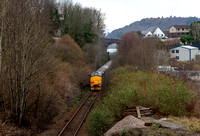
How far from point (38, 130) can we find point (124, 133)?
6192mm

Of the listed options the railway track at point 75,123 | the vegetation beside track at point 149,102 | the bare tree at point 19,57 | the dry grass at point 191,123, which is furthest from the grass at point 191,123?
the bare tree at point 19,57

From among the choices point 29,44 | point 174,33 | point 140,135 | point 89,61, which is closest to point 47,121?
point 29,44

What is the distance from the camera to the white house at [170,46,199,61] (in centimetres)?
5506

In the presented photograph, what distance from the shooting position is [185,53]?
55.7 meters

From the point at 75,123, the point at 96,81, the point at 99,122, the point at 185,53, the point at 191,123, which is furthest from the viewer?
the point at 185,53

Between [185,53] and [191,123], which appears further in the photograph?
[185,53]

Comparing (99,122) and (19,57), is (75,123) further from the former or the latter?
(19,57)

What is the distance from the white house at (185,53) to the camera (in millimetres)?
55056

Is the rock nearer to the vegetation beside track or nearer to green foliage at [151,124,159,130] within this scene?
green foliage at [151,124,159,130]

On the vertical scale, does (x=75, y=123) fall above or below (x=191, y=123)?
below

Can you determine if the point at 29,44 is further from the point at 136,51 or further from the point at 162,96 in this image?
the point at 136,51

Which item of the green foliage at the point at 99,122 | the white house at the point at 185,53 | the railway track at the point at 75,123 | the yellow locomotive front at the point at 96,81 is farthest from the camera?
the white house at the point at 185,53

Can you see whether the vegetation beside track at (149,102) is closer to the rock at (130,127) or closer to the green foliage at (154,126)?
the rock at (130,127)

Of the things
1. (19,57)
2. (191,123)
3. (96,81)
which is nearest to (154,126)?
(191,123)
